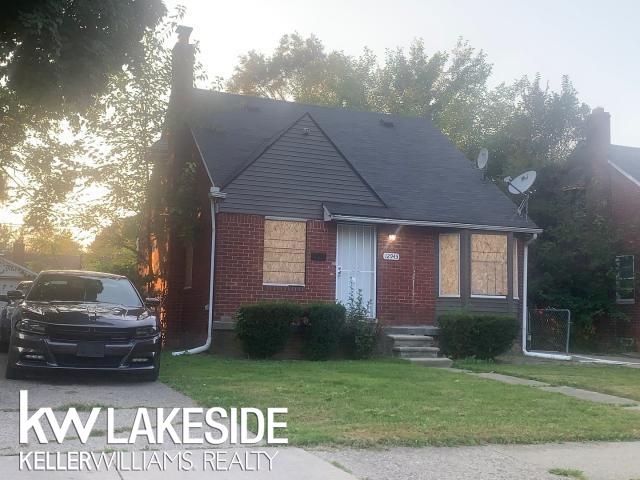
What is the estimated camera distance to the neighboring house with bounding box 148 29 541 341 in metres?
16.9

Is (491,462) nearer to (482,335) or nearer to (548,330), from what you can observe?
(482,335)

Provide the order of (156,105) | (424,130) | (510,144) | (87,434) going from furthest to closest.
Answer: (510,144)
(424,130)
(156,105)
(87,434)

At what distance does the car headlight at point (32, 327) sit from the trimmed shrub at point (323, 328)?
6.52 meters

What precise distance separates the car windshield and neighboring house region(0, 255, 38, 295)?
39.3 m

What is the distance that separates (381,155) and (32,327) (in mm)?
12347

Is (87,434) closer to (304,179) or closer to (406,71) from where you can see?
(304,179)

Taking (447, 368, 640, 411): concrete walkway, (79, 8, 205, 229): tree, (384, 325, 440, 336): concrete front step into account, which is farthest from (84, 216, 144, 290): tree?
(447, 368, 640, 411): concrete walkway

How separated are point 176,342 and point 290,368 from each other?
22.4 ft

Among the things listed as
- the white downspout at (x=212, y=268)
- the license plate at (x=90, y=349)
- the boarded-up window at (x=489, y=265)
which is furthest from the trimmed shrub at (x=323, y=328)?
the license plate at (x=90, y=349)

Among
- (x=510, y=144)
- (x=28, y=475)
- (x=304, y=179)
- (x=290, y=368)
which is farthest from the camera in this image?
(x=510, y=144)

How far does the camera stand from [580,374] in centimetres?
1382

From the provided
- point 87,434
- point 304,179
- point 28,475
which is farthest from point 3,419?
point 304,179

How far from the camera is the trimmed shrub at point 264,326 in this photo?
15.2 meters

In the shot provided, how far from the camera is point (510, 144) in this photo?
29.8m
